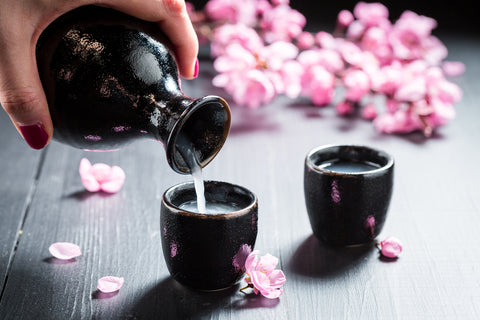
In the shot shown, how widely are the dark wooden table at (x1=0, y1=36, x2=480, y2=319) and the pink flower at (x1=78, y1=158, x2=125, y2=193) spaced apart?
16 mm

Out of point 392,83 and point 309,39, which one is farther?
point 309,39

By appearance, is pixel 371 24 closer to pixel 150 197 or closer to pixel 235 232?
pixel 150 197

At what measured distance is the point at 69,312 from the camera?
1.12 meters

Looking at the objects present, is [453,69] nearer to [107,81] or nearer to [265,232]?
[265,232]

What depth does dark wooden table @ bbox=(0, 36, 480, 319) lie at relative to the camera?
1.13 m

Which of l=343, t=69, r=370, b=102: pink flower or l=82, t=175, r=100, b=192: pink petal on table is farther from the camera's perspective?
l=343, t=69, r=370, b=102: pink flower

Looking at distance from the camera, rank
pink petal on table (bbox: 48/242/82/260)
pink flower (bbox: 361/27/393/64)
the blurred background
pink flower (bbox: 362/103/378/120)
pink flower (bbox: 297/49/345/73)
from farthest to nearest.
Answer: the blurred background, pink flower (bbox: 361/27/393/64), pink flower (bbox: 297/49/345/73), pink flower (bbox: 362/103/378/120), pink petal on table (bbox: 48/242/82/260)

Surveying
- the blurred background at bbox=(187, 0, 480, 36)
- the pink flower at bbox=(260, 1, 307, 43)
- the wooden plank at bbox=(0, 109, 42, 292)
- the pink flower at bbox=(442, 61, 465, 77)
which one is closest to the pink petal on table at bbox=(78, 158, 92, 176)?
the wooden plank at bbox=(0, 109, 42, 292)

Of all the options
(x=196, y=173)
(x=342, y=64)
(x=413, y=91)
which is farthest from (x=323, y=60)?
(x=196, y=173)

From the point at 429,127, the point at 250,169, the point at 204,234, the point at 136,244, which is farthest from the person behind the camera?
the point at 429,127

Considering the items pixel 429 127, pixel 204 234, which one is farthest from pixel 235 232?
pixel 429 127

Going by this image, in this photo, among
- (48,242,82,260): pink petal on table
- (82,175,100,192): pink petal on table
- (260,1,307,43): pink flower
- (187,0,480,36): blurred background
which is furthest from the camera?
(187,0,480,36): blurred background

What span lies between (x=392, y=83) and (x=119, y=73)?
42.1 inches

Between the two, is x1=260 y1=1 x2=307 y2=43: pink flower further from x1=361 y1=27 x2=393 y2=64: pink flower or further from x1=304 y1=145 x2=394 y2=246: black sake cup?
x1=304 y1=145 x2=394 y2=246: black sake cup
